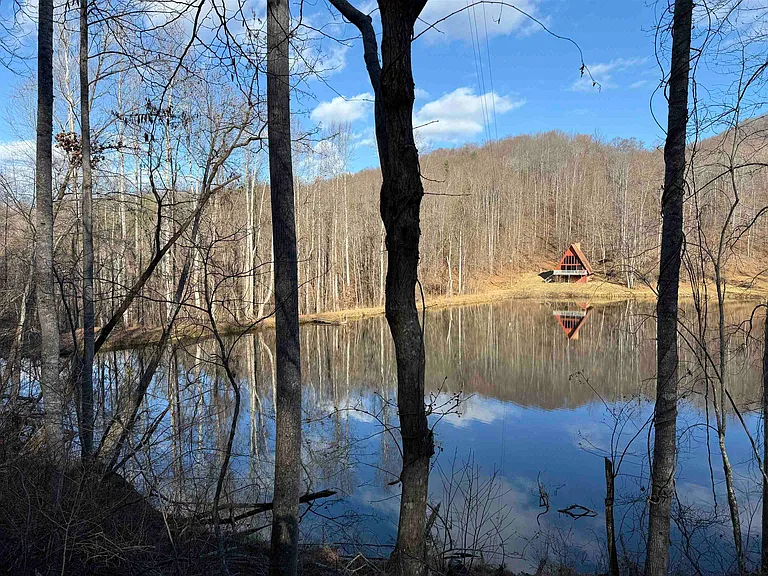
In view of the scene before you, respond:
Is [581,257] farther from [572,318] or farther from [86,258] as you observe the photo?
[86,258]

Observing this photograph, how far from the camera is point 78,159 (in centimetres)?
818

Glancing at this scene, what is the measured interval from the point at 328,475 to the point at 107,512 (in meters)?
4.29

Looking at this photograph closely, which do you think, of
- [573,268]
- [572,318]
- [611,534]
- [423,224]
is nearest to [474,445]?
[611,534]

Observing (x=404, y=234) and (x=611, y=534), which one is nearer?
(x=404, y=234)

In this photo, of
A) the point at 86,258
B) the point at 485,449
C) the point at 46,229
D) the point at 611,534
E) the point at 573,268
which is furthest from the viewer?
the point at 573,268

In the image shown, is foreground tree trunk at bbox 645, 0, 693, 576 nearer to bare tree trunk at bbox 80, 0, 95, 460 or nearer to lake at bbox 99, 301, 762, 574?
lake at bbox 99, 301, 762, 574

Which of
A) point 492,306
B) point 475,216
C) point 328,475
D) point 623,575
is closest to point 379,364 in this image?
point 328,475

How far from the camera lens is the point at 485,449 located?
8680 mm

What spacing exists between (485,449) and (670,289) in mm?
5015

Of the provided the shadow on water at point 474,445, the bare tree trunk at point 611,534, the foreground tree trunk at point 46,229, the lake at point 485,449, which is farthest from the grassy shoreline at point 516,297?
the bare tree trunk at point 611,534

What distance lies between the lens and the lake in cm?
561

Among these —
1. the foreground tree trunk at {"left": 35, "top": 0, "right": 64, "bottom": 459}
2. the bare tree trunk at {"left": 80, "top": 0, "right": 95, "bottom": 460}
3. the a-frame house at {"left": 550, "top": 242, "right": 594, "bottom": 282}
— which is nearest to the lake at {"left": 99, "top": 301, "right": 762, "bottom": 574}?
the bare tree trunk at {"left": 80, "top": 0, "right": 95, "bottom": 460}

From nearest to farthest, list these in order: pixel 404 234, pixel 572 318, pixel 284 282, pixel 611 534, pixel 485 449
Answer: pixel 404 234 → pixel 284 282 → pixel 611 534 → pixel 485 449 → pixel 572 318

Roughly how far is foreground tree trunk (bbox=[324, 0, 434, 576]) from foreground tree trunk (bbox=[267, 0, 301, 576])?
0.96m
